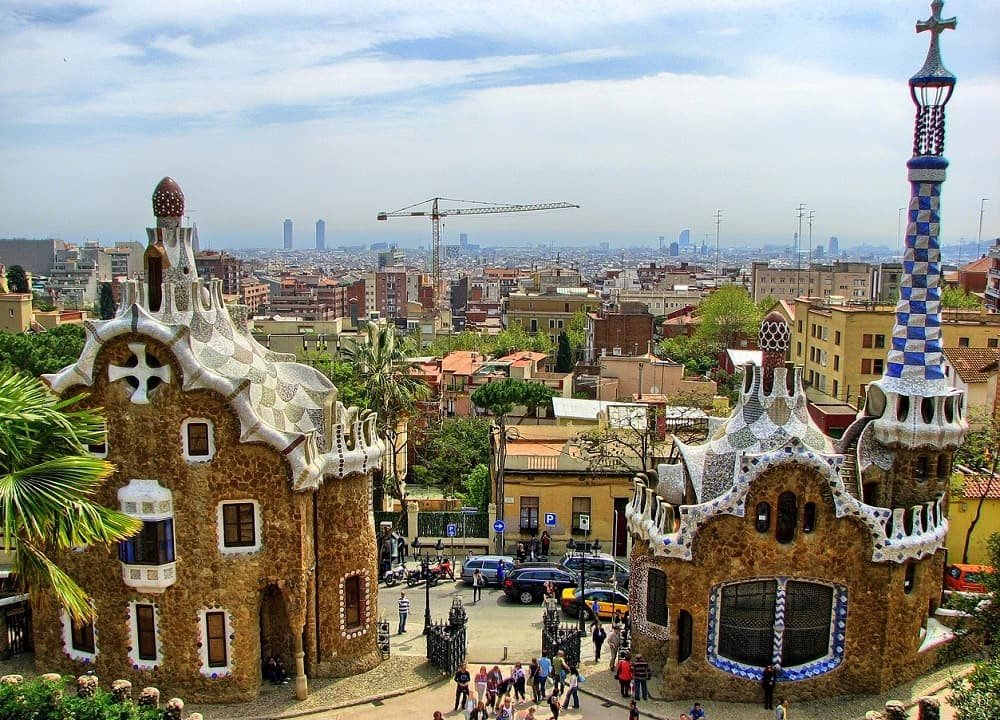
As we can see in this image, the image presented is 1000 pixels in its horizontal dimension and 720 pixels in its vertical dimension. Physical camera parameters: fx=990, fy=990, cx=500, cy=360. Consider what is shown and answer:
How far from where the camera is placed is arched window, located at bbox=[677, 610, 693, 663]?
2644cm

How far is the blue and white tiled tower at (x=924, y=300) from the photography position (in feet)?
88.6

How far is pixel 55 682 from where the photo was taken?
2116 cm

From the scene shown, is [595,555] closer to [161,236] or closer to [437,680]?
[437,680]

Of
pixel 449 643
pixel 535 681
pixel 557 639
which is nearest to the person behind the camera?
pixel 535 681

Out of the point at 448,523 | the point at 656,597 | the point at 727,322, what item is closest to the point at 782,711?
the point at 656,597

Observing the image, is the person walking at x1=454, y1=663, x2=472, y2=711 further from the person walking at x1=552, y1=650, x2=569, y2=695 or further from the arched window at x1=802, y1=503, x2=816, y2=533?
the arched window at x1=802, y1=503, x2=816, y2=533

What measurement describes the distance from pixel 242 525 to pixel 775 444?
14.3 meters

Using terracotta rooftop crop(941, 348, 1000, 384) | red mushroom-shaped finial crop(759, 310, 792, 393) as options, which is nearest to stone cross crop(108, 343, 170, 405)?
red mushroom-shaped finial crop(759, 310, 792, 393)

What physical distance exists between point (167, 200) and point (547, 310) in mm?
110828

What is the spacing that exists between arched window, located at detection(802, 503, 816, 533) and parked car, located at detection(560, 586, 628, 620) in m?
8.03

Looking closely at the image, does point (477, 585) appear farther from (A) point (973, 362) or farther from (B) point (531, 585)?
(A) point (973, 362)

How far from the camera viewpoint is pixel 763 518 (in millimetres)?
25688

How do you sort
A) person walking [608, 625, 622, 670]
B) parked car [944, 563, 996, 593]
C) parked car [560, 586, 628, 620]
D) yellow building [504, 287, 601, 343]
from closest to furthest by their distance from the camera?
person walking [608, 625, 622, 670]
parked car [944, 563, 996, 593]
parked car [560, 586, 628, 620]
yellow building [504, 287, 601, 343]

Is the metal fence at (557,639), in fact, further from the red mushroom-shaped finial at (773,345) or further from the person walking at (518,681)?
the red mushroom-shaped finial at (773,345)
